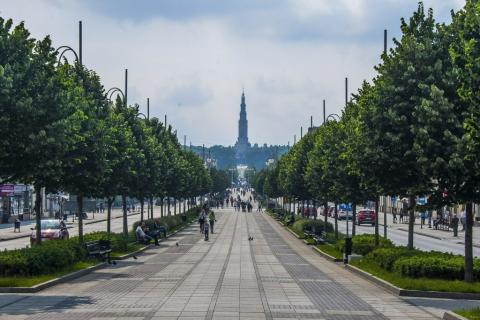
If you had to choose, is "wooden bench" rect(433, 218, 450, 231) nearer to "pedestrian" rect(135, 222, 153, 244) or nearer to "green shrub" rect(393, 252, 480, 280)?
"pedestrian" rect(135, 222, 153, 244)

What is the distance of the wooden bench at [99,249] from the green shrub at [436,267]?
44.3 ft

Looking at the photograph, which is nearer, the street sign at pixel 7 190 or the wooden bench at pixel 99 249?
Answer: the wooden bench at pixel 99 249

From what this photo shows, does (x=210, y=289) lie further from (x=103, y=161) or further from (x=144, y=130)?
(x=144, y=130)

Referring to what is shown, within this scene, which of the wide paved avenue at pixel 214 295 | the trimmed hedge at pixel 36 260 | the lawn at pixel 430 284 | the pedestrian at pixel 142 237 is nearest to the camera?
the wide paved avenue at pixel 214 295

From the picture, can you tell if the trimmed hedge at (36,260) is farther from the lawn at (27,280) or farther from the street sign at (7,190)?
the street sign at (7,190)

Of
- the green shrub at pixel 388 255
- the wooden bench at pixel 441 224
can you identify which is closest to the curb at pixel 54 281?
the green shrub at pixel 388 255

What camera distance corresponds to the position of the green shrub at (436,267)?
24203 millimetres

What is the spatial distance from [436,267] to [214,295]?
6790 mm

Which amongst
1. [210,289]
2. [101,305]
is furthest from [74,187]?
[101,305]

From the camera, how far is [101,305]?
1973cm

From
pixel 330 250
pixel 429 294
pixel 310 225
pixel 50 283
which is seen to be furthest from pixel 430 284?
pixel 310 225

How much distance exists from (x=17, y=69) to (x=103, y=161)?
8.76 metres

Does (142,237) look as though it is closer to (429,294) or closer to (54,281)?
(54,281)

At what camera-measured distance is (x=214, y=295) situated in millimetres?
21750
